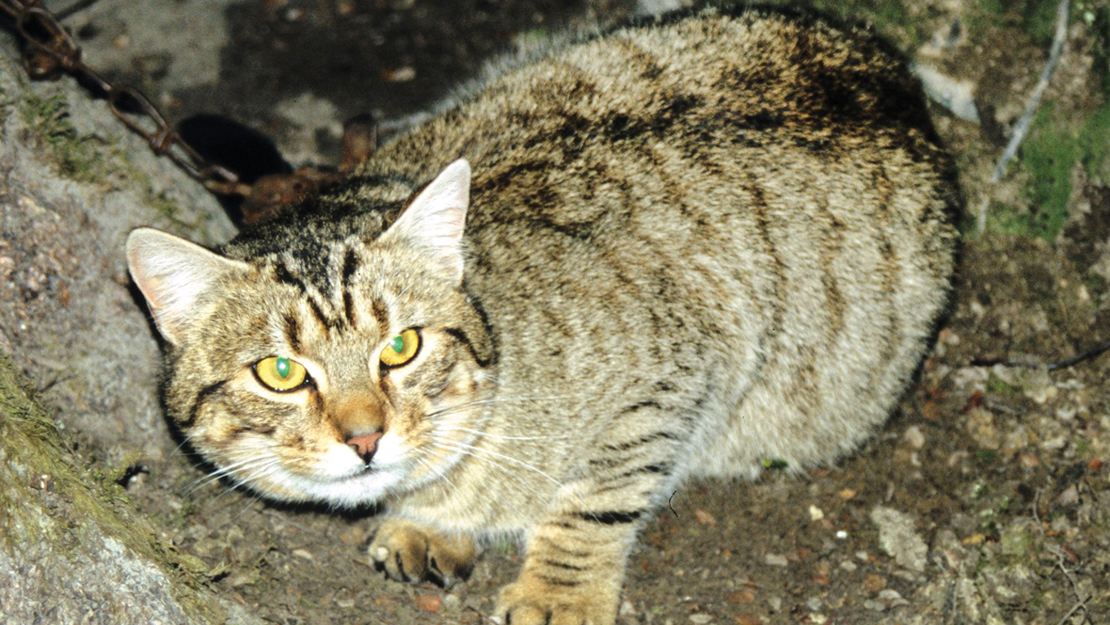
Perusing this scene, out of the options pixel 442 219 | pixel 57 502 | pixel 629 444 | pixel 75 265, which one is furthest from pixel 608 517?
pixel 75 265

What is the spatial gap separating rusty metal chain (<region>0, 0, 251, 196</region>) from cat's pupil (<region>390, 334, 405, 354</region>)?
4.62 ft

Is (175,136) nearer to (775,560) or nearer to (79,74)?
(79,74)

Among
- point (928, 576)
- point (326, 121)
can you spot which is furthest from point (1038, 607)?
point (326, 121)

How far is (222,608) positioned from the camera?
2.88m

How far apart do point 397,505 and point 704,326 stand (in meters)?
1.27

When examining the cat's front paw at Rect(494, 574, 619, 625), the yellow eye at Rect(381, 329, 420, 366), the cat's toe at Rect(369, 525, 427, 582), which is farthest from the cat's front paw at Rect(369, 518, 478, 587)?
the yellow eye at Rect(381, 329, 420, 366)

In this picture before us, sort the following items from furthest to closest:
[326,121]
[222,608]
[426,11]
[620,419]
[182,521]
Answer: [426,11], [326,121], [620,419], [182,521], [222,608]

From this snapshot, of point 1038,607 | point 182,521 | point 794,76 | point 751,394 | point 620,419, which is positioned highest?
point 794,76

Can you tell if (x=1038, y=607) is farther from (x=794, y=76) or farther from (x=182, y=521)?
(x=182, y=521)

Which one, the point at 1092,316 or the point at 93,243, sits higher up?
the point at 93,243

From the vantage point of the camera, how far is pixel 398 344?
9.58 ft

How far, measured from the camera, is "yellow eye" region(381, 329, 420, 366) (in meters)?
2.90

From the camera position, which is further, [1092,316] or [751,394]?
[1092,316]

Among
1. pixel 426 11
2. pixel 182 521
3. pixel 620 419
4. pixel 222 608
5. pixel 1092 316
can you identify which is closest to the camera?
pixel 222 608
